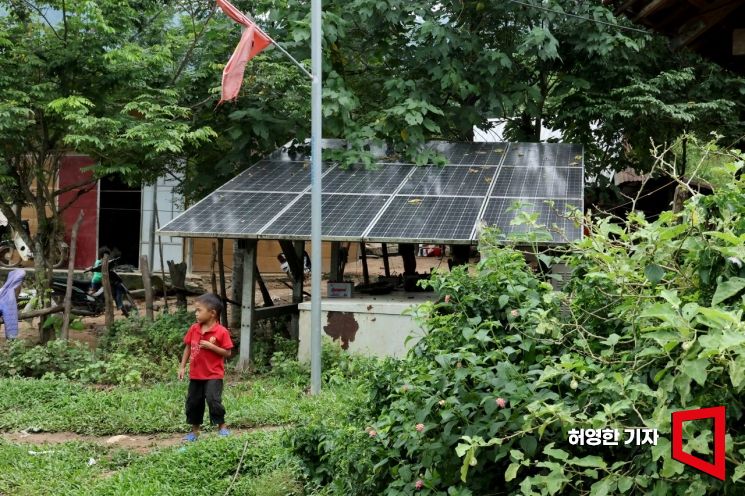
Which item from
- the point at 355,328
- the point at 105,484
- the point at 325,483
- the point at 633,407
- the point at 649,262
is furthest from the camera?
the point at 355,328

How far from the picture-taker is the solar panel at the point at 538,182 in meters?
9.98

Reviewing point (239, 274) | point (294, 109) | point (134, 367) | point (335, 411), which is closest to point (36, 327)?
point (239, 274)

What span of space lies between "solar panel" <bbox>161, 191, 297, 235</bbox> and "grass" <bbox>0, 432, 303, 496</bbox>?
346cm

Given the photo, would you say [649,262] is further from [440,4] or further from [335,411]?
[440,4]

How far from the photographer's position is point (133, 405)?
8.29 meters

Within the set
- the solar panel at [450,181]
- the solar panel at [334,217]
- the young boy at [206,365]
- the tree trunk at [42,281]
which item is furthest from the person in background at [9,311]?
the solar panel at [450,181]

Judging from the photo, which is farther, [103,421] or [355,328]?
[355,328]

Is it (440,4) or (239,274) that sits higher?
(440,4)

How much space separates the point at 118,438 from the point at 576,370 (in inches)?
205

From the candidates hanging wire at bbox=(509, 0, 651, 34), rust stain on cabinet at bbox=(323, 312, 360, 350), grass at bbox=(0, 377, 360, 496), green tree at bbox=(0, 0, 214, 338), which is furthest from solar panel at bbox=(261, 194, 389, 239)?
hanging wire at bbox=(509, 0, 651, 34)

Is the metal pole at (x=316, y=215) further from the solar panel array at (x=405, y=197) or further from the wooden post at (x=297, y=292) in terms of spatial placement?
the wooden post at (x=297, y=292)

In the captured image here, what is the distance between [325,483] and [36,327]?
31.5 ft

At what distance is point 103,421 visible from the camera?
312 inches

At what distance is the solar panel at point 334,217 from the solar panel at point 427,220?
184mm
